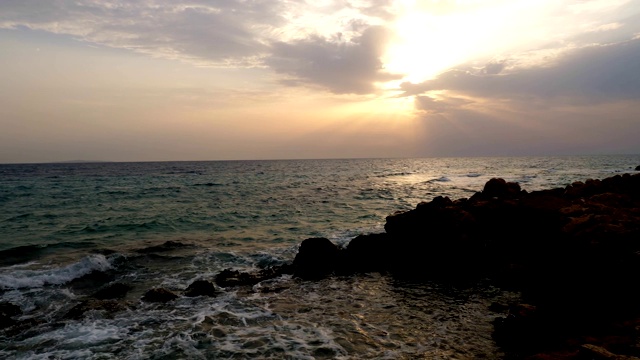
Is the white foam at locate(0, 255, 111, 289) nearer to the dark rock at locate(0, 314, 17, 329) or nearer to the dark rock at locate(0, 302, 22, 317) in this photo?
the dark rock at locate(0, 302, 22, 317)

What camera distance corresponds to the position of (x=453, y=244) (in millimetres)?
15930

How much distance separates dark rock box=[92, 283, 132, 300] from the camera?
527 inches

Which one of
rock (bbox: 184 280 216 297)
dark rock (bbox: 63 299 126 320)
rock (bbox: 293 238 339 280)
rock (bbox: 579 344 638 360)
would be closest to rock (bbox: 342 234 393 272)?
rock (bbox: 293 238 339 280)

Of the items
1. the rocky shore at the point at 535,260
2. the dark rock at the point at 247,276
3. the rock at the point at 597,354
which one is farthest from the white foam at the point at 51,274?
the rock at the point at 597,354

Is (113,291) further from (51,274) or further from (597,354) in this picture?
(597,354)

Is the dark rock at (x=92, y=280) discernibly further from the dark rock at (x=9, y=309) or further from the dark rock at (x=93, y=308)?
the dark rock at (x=93, y=308)

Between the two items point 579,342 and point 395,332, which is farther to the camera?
point 395,332

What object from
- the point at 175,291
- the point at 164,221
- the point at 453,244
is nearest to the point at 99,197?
the point at 164,221

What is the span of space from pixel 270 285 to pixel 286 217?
15574 mm

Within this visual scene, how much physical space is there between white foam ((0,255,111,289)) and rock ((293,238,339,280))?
29.7 feet

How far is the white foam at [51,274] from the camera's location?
14.6 m

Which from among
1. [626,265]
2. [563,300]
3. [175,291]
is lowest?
[175,291]

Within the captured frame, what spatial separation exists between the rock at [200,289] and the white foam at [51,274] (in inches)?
231

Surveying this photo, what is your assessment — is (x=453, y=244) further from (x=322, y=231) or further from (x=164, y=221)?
(x=164, y=221)
